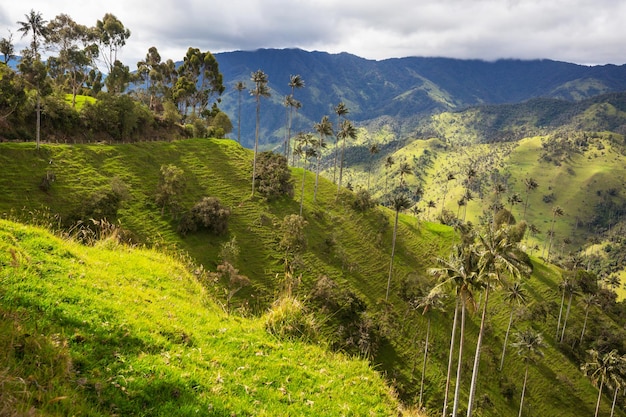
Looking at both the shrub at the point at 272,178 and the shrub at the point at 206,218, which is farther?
the shrub at the point at 272,178

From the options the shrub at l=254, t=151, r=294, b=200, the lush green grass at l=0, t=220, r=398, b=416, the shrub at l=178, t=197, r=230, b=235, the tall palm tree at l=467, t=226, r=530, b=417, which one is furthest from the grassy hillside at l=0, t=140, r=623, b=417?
the lush green grass at l=0, t=220, r=398, b=416

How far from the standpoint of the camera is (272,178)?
111 meters

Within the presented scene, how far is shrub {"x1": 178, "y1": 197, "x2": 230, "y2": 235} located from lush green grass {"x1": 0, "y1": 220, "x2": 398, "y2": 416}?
6630 cm

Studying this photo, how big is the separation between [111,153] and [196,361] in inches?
3661

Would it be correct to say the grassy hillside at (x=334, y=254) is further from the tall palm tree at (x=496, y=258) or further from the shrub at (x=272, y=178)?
the tall palm tree at (x=496, y=258)

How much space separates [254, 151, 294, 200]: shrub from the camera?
107875 mm

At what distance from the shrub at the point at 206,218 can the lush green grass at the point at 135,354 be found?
66299mm

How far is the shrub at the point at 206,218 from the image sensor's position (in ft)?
262

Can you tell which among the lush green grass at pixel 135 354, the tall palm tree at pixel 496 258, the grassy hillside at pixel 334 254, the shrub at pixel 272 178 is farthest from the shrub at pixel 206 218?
the lush green grass at pixel 135 354

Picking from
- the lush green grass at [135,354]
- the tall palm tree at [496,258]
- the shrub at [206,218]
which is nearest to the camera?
the lush green grass at [135,354]

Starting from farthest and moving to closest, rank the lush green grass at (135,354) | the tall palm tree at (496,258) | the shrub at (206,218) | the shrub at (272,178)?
the shrub at (272,178), the shrub at (206,218), the tall palm tree at (496,258), the lush green grass at (135,354)

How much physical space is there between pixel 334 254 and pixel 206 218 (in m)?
35.5

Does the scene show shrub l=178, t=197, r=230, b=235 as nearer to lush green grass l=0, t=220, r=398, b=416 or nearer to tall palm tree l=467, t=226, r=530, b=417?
tall palm tree l=467, t=226, r=530, b=417

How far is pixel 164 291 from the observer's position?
47.7ft
